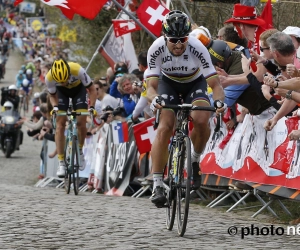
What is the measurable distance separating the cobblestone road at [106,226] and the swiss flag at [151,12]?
330 centimetres

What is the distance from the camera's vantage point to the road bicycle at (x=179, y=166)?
8180 mm

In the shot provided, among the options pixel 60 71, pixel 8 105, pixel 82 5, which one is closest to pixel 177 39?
pixel 60 71

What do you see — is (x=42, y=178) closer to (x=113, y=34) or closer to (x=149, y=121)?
(x=113, y=34)

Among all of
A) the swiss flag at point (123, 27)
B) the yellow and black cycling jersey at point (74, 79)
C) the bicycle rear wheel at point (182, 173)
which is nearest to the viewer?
the bicycle rear wheel at point (182, 173)

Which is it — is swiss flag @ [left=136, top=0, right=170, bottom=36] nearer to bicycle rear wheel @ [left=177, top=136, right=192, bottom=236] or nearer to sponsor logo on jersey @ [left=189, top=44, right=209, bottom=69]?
sponsor logo on jersey @ [left=189, top=44, right=209, bottom=69]

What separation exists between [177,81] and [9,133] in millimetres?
19513

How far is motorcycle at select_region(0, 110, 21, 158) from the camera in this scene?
90.1 feet

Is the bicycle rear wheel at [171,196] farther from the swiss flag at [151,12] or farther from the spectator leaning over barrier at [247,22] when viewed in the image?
the swiss flag at [151,12]

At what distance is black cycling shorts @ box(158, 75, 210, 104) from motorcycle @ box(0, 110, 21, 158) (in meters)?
18.6

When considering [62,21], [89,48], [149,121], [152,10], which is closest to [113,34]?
[152,10]

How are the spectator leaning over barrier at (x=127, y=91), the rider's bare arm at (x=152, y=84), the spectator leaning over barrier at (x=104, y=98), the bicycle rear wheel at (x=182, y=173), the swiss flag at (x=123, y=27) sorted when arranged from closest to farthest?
the bicycle rear wheel at (x=182, y=173), the rider's bare arm at (x=152, y=84), the spectator leaning over barrier at (x=127, y=91), the spectator leaning over barrier at (x=104, y=98), the swiss flag at (x=123, y=27)

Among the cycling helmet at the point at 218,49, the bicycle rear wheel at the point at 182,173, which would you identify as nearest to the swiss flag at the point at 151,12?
the cycling helmet at the point at 218,49

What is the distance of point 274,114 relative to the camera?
10547 mm

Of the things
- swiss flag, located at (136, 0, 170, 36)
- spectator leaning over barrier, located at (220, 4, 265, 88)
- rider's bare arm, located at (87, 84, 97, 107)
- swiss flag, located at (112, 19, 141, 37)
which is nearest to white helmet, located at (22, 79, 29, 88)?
swiss flag, located at (112, 19, 141, 37)
